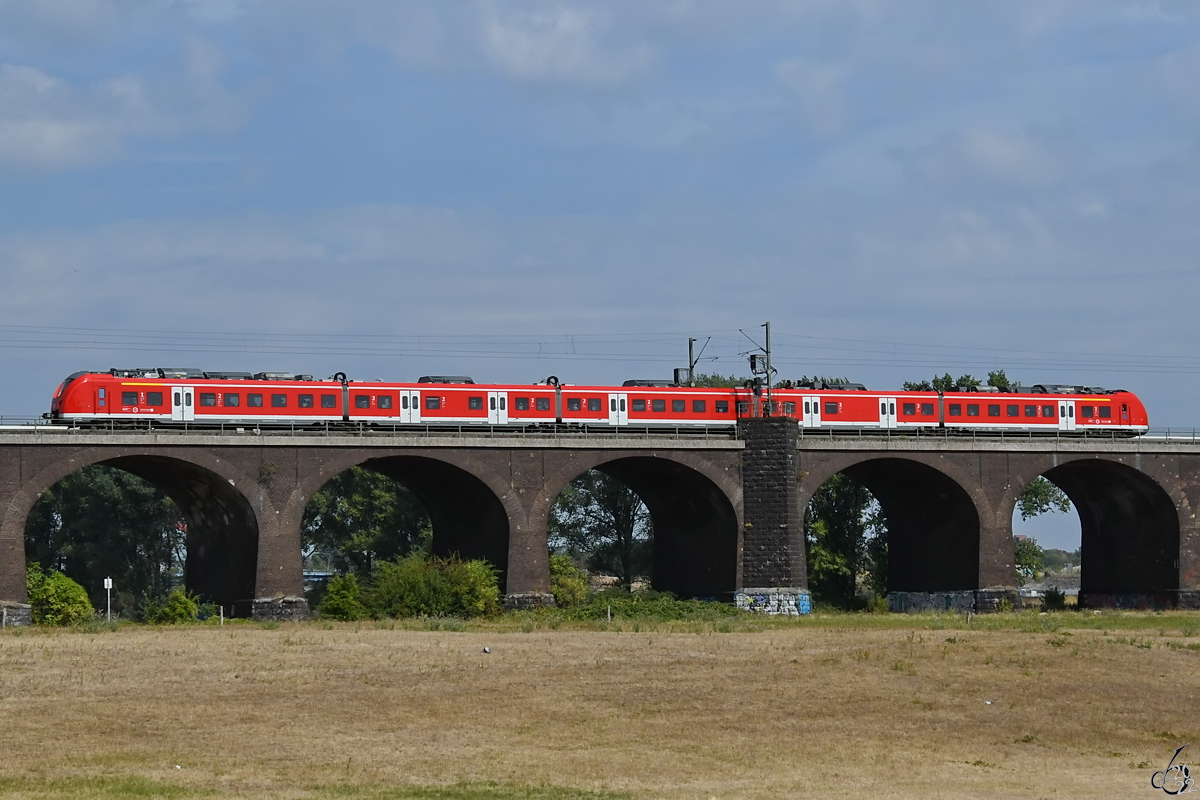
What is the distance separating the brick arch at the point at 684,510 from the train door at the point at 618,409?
6.29ft

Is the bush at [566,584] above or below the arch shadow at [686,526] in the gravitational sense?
below

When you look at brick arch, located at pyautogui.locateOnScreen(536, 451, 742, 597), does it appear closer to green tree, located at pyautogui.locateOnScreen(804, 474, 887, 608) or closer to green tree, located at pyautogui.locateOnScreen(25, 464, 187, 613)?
green tree, located at pyautogui.locateOnScreen(804, 474, 887, 608)

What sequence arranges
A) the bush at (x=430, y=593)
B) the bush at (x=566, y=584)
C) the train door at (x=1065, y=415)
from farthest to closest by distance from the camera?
the train door at (x=1065, y=415) < the bush at (x=566, y=584) < the bush at (x=430, y=593)

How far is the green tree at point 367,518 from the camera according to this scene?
97.5 meters

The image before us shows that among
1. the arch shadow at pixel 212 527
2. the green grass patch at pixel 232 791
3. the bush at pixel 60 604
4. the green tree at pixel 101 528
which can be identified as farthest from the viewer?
the green tree at pixel 101 528

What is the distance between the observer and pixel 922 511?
255 feet

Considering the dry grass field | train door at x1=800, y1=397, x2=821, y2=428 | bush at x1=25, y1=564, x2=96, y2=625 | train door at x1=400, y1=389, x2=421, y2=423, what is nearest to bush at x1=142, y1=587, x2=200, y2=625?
bush at x1=25, y1=564, x2=96, y2=625

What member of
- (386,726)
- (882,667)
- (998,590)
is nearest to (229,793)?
(386,726)

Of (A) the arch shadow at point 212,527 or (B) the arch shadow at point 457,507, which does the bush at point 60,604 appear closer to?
(A) the arch shadow at point 212,527

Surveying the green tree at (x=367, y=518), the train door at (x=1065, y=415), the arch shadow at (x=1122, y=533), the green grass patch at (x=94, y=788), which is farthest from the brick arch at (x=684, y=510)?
the green grass patch at (x=94, y=788)

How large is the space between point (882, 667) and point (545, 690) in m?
9.50

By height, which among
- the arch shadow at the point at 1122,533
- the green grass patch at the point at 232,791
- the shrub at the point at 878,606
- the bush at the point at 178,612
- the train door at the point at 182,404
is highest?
the train door at the point at 182,404

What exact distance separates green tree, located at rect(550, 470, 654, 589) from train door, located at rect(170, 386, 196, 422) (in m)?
42.7

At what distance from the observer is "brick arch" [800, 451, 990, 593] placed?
71812 mm
